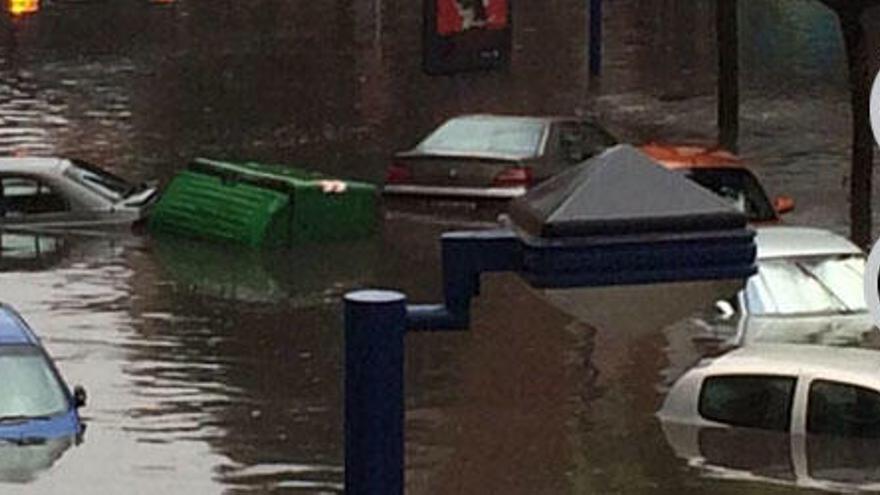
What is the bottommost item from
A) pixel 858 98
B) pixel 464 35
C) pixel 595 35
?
pixel 595 35

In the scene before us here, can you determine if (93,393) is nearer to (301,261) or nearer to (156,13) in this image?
(301,261)

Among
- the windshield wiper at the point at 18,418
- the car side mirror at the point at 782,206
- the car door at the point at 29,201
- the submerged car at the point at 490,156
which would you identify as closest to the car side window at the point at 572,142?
the submerged car at the point at 490,156

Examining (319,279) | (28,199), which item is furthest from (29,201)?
(319,279)

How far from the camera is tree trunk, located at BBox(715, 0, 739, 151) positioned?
31.9m

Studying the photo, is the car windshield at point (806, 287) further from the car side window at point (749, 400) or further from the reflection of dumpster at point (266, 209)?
the reflection of dumpster at point (266, 209)

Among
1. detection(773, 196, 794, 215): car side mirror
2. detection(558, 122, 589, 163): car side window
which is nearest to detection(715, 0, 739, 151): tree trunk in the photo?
detection(558, 122, 589, 163): car side window

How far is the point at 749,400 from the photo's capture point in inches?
616

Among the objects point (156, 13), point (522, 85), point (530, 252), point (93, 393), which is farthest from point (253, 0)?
point (530, 252)

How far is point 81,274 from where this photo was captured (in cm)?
2358

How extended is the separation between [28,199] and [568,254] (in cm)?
2240

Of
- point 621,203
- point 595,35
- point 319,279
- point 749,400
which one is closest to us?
point 621,203

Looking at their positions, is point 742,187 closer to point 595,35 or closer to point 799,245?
point 799,245

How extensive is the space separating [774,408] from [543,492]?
173 centimetres

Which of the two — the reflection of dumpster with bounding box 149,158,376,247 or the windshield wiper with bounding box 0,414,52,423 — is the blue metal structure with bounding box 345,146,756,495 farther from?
the reflection of dumpster with bounding box 149,158,376,247
